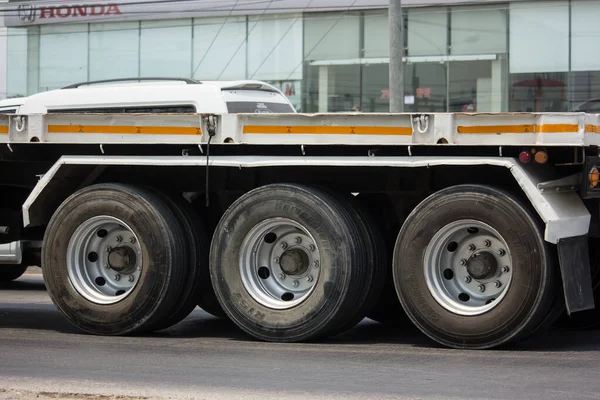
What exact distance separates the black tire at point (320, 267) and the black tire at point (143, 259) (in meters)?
0.36

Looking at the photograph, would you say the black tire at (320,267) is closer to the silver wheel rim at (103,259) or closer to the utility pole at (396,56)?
the silver wheel rim at (103,259)

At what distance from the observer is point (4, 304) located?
11.9 meters

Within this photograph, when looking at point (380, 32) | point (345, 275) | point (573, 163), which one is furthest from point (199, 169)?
point (380, 32)

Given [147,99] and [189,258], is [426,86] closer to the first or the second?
[147,99]

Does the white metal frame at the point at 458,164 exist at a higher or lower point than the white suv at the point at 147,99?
lower

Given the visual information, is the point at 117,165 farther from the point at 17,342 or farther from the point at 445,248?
the point at 445,248

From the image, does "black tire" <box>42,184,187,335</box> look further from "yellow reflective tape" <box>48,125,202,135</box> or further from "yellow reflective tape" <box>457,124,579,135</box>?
"yellow reflective tape" <box>457,124,579,135</box>

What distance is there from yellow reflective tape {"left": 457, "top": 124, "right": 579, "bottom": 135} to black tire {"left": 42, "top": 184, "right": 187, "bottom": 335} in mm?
2429

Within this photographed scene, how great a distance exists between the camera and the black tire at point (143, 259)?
8711 millimetres

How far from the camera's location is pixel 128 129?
29.0ft

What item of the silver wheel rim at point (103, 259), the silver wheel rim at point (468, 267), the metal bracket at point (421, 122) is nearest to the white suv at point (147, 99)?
the silver wheel rim at point (103, 259)

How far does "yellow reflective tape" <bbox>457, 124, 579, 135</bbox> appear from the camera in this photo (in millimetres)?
7523

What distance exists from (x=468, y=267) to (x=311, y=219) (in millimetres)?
1189

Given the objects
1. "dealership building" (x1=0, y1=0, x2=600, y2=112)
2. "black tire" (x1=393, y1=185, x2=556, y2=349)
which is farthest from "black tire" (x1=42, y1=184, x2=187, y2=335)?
"dealership building" (x1=0, y1=0, x2=600, y2=112)
